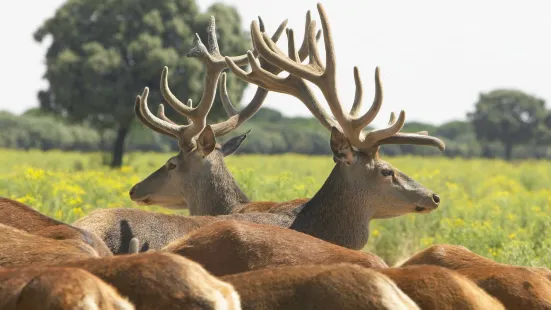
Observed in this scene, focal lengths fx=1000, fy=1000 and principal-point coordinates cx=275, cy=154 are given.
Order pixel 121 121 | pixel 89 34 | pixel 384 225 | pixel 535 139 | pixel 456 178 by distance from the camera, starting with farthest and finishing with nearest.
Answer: pixel 535 139
pixel 89 34
pixel 121 121
pixel 456 178
pixel 384 225

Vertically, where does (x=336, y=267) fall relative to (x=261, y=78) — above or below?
below

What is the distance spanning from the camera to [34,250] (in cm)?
516

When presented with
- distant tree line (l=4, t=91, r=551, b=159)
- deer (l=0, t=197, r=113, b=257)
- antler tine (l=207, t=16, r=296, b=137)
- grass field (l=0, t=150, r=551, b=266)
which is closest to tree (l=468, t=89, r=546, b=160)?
distant tree line (l=4, t=91, r=551, b=159)

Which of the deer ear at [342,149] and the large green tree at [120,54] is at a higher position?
the large green tree at [120,54]

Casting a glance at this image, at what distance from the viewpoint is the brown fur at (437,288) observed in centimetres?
455

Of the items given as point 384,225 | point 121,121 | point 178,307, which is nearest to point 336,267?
point 178,307

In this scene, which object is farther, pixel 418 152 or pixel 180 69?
pixel 418 152

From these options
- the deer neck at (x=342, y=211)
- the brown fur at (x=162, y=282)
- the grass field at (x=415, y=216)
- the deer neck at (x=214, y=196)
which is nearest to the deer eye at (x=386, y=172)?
the deer neck at (x=342, y=211)

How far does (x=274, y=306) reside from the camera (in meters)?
4.35

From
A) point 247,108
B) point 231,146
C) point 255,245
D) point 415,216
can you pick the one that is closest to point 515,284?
point 255,245

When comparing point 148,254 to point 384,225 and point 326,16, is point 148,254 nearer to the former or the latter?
point 326,16

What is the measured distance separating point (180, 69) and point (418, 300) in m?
32.2

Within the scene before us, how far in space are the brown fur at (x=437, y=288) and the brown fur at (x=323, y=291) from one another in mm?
192

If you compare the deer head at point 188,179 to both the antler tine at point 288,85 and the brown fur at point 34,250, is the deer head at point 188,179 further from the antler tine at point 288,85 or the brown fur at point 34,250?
the brown fur at point 34,250
